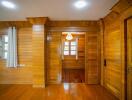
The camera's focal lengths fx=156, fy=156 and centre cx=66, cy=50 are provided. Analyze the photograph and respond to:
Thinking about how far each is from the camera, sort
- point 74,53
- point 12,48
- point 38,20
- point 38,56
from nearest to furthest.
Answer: point 38,20, point 38,56, point 12,48, point 74,53

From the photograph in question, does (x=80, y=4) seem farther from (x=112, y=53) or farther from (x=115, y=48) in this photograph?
(x=112, y=53)

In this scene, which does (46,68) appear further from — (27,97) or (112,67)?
(112,67)

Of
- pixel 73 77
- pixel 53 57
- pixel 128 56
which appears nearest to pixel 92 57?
pixel 53 57

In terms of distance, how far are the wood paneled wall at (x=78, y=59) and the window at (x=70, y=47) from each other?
27 centimetres

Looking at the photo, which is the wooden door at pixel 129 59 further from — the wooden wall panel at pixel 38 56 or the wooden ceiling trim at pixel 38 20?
the wooden wall panel at pixel 38 56

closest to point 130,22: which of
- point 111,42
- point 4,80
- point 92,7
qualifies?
point 92,7

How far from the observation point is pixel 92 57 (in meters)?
6.04

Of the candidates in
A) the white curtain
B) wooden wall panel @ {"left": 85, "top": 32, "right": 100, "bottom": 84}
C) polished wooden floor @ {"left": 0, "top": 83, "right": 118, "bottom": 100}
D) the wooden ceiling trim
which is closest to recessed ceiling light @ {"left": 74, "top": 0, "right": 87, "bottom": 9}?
the wooden ceiling trim

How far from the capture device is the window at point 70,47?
1055cm

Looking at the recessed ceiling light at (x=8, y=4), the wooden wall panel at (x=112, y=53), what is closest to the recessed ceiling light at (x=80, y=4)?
the wooden wall panel at (x=112, y=53)

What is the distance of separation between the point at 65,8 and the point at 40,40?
5.96ft

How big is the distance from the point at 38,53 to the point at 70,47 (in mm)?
5150

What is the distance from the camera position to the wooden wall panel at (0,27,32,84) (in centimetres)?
606

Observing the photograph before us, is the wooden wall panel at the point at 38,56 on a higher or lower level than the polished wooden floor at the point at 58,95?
higher
